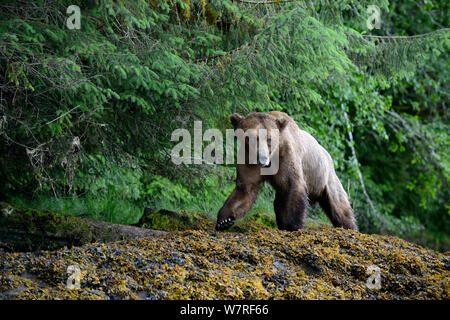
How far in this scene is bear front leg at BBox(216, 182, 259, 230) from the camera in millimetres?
5465

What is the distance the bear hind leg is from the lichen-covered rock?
1.41 meters

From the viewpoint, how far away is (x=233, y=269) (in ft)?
12.9

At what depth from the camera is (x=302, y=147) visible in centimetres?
611

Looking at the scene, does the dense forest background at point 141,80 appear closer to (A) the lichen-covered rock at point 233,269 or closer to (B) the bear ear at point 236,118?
(B) the bear ear at point 236,118

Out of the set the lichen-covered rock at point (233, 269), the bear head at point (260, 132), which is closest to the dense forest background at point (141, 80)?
the bear head at point (260, 132)

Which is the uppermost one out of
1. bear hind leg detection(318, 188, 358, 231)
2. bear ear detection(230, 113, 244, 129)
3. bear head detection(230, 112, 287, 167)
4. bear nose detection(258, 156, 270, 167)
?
bear ear detection(230, 113, 244, 129)

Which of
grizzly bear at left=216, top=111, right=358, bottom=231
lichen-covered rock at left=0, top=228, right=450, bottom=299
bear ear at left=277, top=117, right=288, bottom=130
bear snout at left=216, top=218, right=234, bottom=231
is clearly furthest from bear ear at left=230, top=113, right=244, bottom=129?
lichen-covered rock at left=0, top=228, right=450, bottom=299

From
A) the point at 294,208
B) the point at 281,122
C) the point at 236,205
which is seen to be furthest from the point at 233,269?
the point at 281,122

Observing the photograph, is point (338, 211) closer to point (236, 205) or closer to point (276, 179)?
point (276, 179)

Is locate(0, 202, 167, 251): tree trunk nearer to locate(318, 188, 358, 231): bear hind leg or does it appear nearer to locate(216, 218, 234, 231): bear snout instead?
locate(216, 218, 234, 231): bear snout

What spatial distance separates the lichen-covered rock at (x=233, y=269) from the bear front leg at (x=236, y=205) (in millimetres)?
608

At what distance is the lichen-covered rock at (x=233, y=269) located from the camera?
342 centimetres
